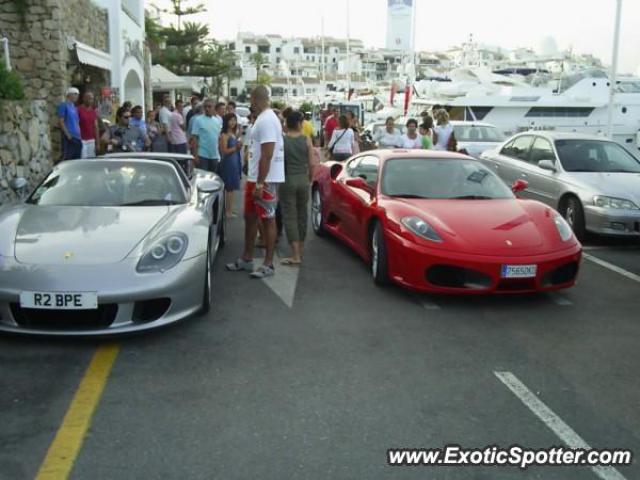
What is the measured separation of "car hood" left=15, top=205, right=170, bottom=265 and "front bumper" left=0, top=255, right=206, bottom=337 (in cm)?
11

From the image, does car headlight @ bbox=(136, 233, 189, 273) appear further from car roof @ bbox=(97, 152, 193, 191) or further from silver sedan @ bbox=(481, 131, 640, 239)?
silver sedan @ bbox=(481, 131, 640, 239)

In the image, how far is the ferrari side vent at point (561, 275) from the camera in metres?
5.73

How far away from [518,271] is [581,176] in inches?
166

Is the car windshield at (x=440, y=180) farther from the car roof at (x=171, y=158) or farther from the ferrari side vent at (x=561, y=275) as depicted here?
the car roof at (x=171, y=158)

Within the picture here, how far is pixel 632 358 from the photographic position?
462cm

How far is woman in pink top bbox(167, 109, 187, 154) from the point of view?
1361 cm

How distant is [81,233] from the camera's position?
4883mm

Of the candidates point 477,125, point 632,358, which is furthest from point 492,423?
point 477,125

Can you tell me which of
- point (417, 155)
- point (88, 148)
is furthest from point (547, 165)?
point (88, 148)

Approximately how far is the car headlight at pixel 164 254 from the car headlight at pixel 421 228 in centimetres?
200

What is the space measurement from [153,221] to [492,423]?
299 centimetres

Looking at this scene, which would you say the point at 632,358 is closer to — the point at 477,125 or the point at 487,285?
the point at 487,285

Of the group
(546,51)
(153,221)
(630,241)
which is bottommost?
(630,241)

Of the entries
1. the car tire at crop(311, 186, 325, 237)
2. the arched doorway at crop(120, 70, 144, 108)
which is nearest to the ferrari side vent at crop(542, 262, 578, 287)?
the car tire at crop(311, 186, 325, 237)
